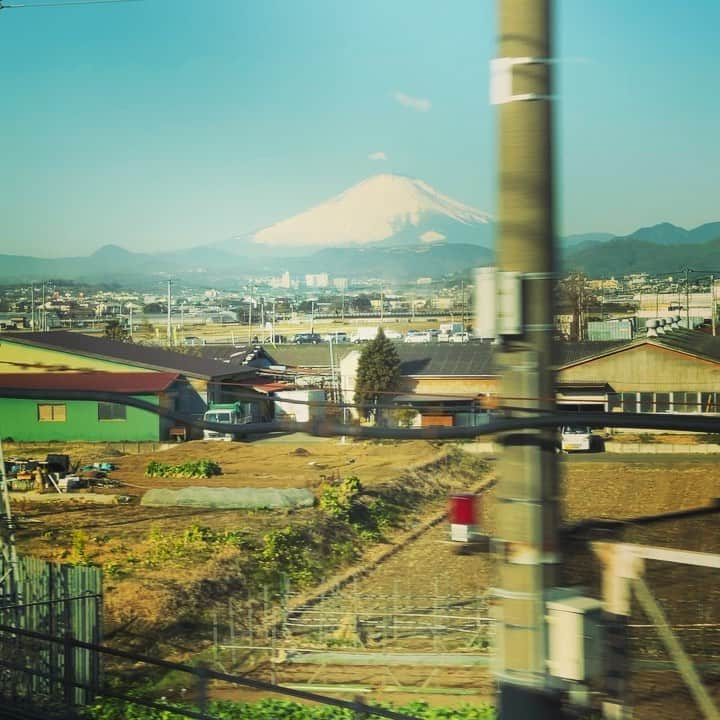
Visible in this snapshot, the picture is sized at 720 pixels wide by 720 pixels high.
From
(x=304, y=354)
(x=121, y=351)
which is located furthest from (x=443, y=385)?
(x=121, y=351)

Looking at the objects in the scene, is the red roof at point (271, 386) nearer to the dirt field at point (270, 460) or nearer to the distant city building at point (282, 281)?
the dirt field at point (270, 460)

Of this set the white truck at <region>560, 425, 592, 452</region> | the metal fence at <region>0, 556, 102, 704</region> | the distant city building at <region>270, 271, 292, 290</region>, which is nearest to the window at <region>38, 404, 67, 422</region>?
the metal fence at <region>0, 556, 102, 704</region>

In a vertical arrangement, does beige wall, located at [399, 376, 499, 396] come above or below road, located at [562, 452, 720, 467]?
above

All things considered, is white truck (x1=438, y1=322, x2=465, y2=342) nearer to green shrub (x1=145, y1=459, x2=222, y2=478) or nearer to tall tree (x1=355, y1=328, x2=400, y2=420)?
tall tree (x1=355, y1=328, x2=400, y2=420)

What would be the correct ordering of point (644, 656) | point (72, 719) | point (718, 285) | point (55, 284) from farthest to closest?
point (55, 284) < point (718, 285) < point (72, 719) < point (644, 656)

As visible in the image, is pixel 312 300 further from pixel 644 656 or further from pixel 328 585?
pixel 644 656

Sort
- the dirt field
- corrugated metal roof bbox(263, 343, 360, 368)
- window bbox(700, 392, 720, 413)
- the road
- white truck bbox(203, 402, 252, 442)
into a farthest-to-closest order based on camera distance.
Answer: corrugated metal roof bbox(263, 343, 360, 368) → the dirt field → window bbox(700, 392, 720, 413) → the road → white truck bbox(203, 402, 252, 442)

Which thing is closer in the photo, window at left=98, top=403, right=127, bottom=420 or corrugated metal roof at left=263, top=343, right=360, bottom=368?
window at left=98, top=403, right=127, bottom=420

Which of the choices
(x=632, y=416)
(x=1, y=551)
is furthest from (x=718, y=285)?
(x=1, y=551)
